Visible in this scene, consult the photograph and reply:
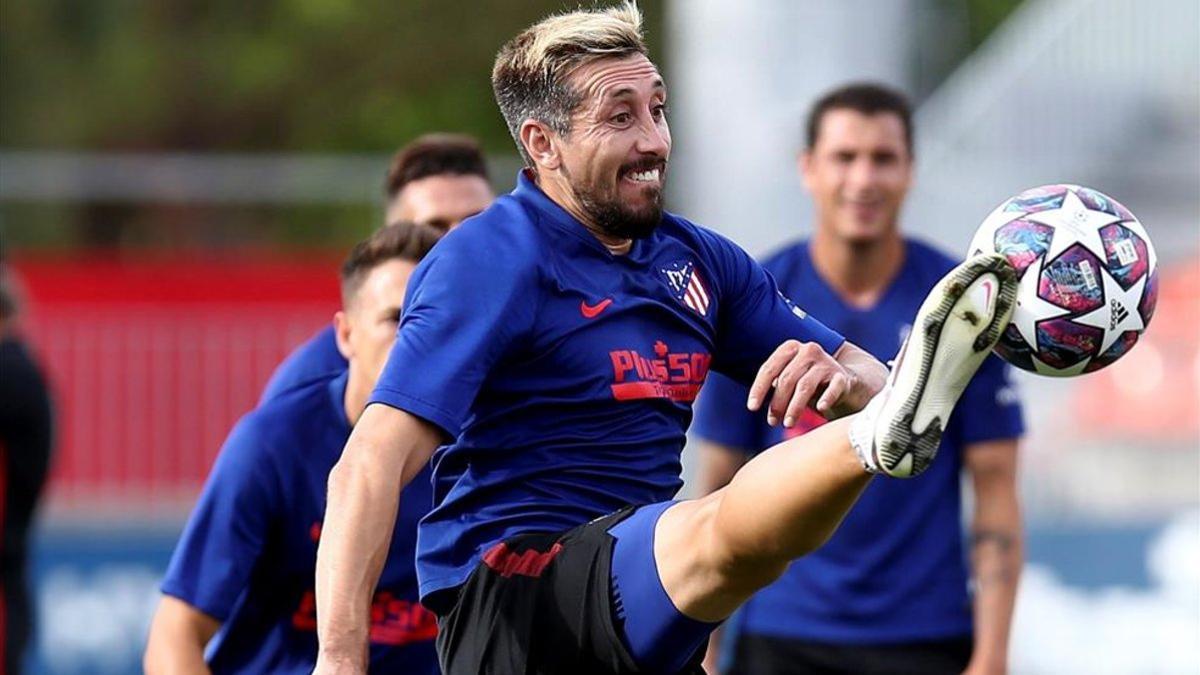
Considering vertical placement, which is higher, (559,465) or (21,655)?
(559,465)

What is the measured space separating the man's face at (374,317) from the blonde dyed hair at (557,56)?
0.95 meters

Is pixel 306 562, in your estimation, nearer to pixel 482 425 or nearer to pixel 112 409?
pixel 482 425

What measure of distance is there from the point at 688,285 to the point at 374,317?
4.07ft

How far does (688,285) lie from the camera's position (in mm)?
4973

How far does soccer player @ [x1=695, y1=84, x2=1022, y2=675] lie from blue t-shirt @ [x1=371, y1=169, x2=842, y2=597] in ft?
6.90

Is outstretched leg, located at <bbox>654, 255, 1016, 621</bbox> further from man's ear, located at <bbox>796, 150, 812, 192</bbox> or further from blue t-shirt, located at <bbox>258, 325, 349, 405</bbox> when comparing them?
man's ear, located at <bbox>796, 150, 812, 192</bbox>

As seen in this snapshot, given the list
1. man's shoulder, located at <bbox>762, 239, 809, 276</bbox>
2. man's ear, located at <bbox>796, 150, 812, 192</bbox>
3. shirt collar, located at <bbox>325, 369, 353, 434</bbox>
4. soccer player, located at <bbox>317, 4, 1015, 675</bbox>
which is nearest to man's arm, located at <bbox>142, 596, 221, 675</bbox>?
shirt collar, located at <bbox>325, 369, 353, 434</bbox>

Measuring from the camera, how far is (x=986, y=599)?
7.00 m

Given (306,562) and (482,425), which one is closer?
(482,425)

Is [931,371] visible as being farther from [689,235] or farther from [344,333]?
[344,333]

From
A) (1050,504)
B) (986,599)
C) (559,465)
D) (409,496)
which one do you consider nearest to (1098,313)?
(559,465)

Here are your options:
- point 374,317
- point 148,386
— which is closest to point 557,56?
point 374,317

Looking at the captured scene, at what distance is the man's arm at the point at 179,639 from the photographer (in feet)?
18.3

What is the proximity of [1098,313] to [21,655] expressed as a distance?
713 centimetres
